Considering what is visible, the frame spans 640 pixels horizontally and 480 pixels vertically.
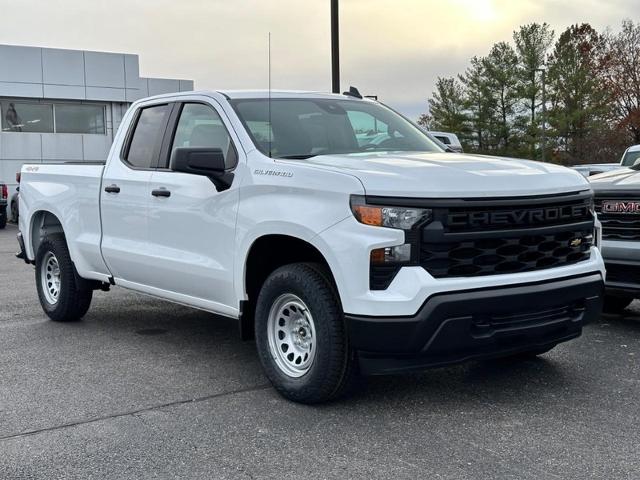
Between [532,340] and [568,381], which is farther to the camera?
[568,381]

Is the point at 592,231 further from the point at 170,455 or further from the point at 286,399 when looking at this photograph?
the point at 170,455

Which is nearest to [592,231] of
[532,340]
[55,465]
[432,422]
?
[532,340]

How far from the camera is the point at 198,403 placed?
185 inches

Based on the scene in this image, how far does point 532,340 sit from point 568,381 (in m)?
0.77

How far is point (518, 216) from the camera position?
4324mm

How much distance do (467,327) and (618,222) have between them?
105 inches

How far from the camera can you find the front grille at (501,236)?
4117 millimetres

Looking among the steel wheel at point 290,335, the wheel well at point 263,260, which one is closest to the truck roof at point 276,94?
the wheel well at point 263,260

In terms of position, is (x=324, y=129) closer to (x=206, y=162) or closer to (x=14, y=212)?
(x=206, y=162)

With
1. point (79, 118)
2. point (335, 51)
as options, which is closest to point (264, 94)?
point (335, 51)

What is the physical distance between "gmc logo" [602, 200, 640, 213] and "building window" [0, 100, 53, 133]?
24553mm

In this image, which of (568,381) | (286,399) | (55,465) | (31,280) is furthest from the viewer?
(31,280)

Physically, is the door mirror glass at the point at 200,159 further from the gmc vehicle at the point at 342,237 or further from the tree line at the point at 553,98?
the tree line at the point at 553,98

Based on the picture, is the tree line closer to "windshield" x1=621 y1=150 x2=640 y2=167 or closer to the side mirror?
"windshield" x1=621 y1=150 x2=640 y2=167
